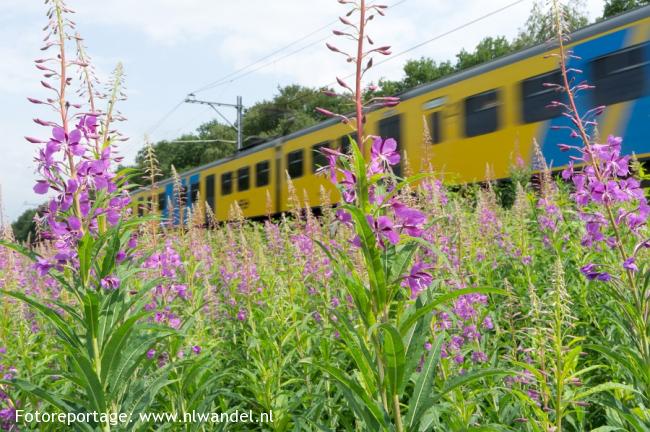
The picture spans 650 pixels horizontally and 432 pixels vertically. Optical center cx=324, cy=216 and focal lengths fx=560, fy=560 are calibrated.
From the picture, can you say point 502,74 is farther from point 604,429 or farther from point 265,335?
point 604,429

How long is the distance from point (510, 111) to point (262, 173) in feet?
37.0

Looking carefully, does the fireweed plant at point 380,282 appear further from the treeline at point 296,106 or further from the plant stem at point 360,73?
the treeline at point 296,106

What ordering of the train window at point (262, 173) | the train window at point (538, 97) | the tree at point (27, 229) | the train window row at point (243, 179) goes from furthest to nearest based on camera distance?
the train window row at point (243, 179)
the train window at point (262, 173)
the train window at point (538, 97)
the tree at point (27, 229)

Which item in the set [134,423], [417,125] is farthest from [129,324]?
[417,125]

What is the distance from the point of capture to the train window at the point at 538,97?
11.7 m

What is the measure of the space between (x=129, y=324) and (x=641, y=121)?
34.9 feet

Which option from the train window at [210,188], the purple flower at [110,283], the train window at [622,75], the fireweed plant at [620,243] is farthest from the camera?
the train window at [210,188]

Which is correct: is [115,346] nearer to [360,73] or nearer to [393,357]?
[393,357]

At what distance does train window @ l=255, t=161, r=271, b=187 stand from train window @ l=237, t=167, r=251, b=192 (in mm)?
633

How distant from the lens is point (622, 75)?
10555mm

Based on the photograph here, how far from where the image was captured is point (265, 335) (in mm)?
4387

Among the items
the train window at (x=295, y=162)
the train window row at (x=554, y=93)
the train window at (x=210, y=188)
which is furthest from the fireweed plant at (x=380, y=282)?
the train window at (x=210, y=188)

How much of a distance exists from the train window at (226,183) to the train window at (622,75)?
1593 centimetres

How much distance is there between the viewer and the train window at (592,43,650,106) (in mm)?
10227
